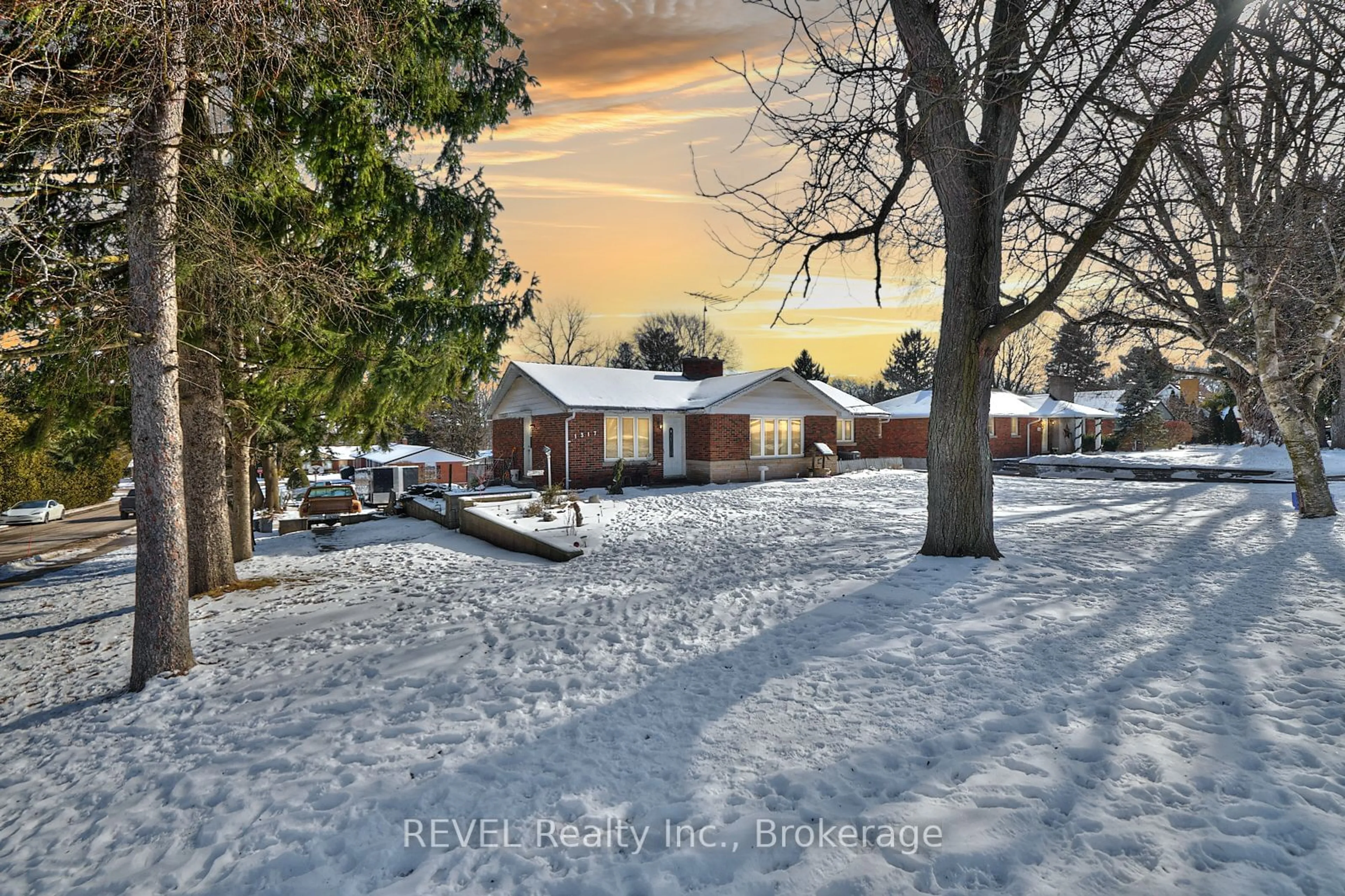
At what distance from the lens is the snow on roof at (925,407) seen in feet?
107

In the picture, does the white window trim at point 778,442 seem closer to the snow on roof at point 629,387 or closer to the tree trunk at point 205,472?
the snow on roof at point 629,387

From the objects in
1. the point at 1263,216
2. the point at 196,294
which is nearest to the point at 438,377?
the point at 196,294

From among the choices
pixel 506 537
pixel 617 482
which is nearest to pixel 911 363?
pixel 617 482

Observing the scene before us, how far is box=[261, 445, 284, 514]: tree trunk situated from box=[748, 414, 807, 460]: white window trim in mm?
17577

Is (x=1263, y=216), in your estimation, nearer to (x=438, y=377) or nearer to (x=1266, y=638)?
(x=1266, y=638)

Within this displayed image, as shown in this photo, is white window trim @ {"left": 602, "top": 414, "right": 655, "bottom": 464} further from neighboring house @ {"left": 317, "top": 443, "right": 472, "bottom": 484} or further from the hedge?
the hedge

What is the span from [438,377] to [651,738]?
255 inches

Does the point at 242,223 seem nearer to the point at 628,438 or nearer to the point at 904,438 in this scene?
the point at 628,438

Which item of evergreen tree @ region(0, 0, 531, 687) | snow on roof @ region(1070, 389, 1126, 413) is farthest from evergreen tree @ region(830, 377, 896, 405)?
evergreen tree @ region(0, 0, 531, 687)

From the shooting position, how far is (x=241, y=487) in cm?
1258

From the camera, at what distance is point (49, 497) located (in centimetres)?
3238

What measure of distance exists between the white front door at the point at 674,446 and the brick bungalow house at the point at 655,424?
33 millimetres

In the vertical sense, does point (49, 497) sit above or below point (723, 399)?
below

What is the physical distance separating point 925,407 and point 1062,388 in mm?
Result: 15005
